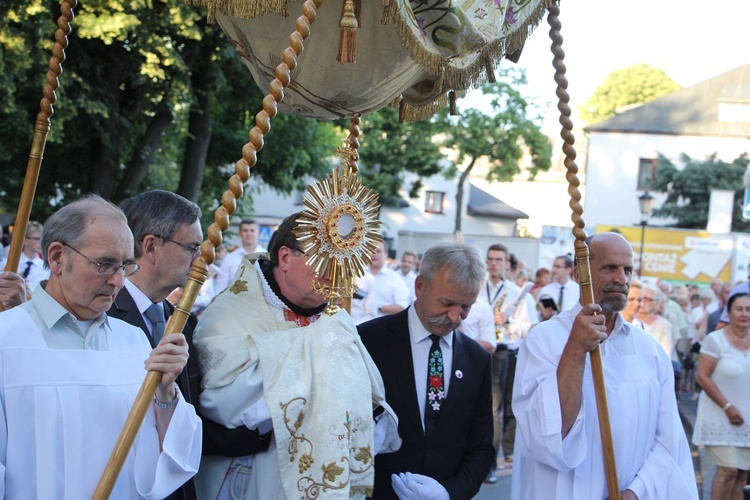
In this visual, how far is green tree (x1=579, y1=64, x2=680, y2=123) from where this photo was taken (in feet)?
228

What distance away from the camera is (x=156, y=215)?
137 inches

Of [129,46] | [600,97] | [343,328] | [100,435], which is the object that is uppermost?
[600,97]

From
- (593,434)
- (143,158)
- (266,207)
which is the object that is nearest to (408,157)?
(266,207)

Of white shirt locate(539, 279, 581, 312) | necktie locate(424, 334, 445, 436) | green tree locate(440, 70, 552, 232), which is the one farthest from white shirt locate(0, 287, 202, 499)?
green tree locate(440, 70, 552, 232)

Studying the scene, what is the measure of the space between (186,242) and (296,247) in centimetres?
42

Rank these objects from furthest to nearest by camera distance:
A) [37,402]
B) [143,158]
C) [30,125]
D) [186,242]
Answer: [143,158], [30,125], [186,242], [37,402]

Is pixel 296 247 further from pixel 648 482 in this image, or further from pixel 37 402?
pixel 648 482

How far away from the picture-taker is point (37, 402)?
8.68 ft

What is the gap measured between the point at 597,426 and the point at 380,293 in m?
6.31

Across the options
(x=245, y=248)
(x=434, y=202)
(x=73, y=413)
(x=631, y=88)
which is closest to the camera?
(x=73, y=413)

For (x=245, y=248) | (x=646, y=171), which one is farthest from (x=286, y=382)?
(x=646, y=171)

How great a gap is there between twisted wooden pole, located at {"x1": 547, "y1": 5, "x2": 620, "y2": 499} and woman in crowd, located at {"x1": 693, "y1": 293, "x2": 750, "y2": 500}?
3.88m

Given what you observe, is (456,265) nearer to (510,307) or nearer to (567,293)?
(510,307)

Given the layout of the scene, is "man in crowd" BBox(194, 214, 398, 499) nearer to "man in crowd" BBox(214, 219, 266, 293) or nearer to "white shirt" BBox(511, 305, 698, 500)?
"white shirt" BBox(511, 305, 698, 500)
